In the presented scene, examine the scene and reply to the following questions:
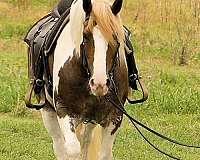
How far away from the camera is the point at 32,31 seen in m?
6.38

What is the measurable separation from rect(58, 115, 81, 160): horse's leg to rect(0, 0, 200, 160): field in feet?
8.16

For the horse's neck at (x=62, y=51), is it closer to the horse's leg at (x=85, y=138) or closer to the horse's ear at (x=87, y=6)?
the horse's ear at (x=87, y=6)

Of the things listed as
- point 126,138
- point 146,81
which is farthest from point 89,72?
point 146,81

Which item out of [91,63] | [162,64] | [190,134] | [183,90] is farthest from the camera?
[162,64]

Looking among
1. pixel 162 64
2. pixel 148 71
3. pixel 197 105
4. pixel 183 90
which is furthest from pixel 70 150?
pixel 162 64

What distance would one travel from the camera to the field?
790 centimetres

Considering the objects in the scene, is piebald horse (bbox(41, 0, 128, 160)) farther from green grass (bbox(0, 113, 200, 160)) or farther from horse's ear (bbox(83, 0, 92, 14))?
green grass (bbox(0, 113, 200, 160))

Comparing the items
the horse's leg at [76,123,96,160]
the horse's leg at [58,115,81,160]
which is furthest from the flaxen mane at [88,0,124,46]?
the horse's leg at [76,123,96,160]

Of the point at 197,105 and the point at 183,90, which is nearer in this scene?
the point at 197,105

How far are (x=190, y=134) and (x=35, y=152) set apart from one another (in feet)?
7.35

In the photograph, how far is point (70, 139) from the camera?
4832 mm

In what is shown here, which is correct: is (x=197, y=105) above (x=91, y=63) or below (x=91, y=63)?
A: below

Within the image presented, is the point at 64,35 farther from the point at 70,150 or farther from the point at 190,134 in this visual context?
the point at 190,134

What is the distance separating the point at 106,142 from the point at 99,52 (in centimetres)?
106
